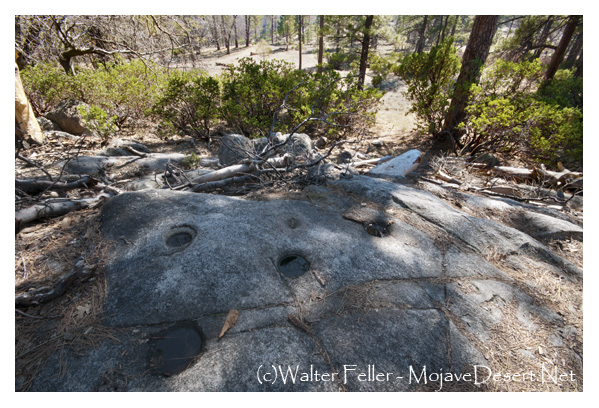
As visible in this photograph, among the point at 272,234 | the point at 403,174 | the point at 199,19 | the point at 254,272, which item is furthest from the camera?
the point at 199,19

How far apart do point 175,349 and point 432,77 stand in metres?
10.6

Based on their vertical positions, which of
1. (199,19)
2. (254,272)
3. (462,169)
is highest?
(199,19)

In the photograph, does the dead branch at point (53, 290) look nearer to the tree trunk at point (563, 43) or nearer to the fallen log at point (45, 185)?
the fallen log at point (45, 185)

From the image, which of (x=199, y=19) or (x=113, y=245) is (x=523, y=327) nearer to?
(x=113, y=245)

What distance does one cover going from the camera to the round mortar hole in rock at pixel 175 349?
1603 millimetres

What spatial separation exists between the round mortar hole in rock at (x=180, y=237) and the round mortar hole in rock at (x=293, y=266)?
0.91 m

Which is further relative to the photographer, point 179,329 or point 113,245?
point 113,245

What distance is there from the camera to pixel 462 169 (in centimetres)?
572

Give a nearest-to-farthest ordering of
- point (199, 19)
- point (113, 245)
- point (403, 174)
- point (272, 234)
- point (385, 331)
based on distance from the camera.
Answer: point (385, 331)
point (113, 245)
point (272, 234)
point (403, 174)
point (199, 19)

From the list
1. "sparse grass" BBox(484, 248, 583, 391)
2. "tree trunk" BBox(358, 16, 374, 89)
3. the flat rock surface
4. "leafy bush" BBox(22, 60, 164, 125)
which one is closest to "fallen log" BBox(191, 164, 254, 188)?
the flat rock surface

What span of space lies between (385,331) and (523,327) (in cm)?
117

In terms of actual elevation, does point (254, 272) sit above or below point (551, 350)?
above

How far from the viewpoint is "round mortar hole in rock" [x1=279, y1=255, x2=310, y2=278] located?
7.45 ft

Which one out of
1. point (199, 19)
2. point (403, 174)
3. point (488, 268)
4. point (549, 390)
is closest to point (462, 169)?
point (403, 174)
